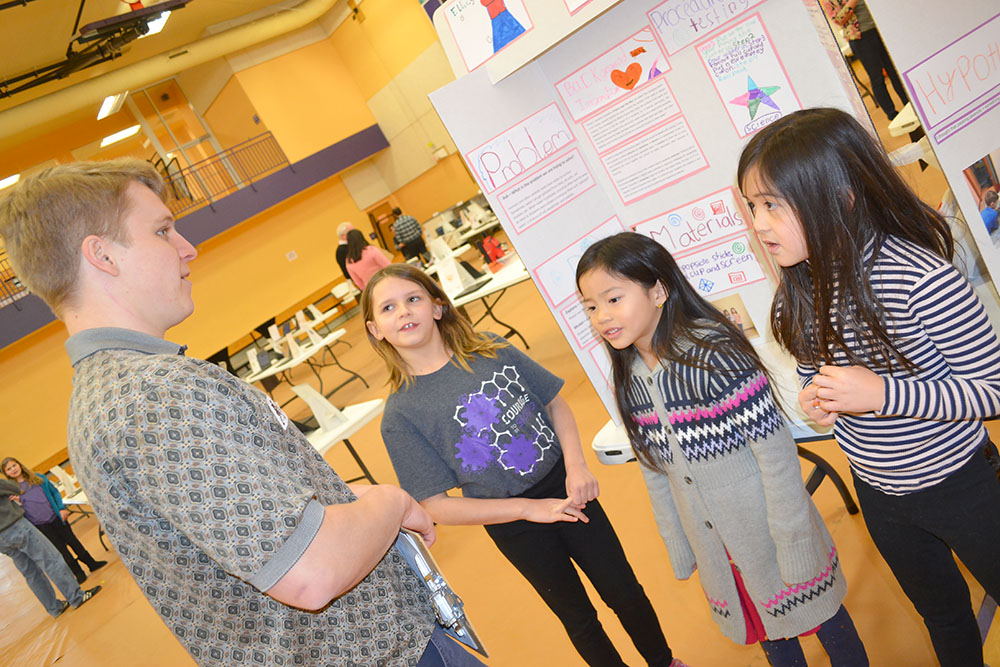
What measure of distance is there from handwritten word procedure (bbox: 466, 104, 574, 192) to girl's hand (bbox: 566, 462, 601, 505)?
3.46 ft

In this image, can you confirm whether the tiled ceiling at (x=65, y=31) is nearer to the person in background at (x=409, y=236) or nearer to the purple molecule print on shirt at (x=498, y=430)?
the person in background at (x=409, y=236)

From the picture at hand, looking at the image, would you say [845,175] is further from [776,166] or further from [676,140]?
[676,140]

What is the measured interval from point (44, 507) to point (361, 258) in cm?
402

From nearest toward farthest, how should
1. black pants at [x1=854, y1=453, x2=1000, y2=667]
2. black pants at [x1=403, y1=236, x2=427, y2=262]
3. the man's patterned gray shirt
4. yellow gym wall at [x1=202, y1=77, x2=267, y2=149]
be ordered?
the man's patterned gray shirt
black pants at [x1=854, y1=453, x2=1000, y2=667]
black pants at [x1=403, y1=236, x2=427, y2=262]
yellow gym wall at [x1=202, y1=77, x2=267, y2=149]

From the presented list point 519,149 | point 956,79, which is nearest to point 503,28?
point 519,149

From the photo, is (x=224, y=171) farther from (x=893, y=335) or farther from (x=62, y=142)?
(x=893, y=335)

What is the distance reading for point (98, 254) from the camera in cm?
104

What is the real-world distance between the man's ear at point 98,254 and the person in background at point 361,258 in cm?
636

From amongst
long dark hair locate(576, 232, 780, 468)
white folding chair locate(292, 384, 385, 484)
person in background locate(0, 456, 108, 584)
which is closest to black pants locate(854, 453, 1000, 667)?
long dark hair locate(576, 232, 780, 468)

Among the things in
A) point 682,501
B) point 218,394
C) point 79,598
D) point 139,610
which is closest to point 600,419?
point 682,501

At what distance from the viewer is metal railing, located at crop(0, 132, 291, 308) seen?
513 inches

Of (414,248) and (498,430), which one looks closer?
(498,430)

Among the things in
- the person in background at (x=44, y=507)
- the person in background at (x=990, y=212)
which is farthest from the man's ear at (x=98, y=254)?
the person in background at (x=44, y=507)

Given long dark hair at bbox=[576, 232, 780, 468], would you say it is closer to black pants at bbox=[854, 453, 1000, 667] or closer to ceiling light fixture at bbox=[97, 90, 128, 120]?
black pants at bbox=[854, 453, 1000, 667]
